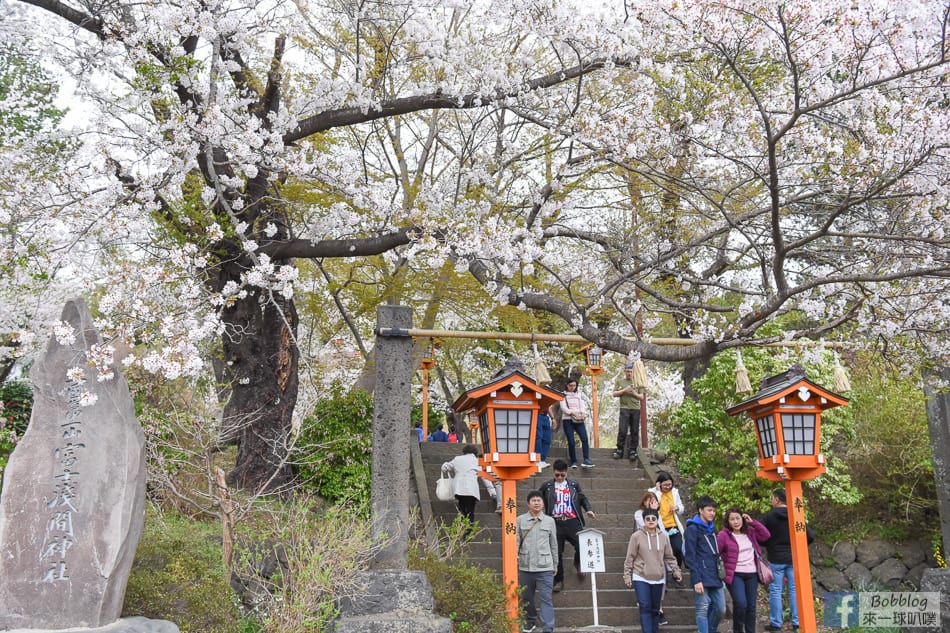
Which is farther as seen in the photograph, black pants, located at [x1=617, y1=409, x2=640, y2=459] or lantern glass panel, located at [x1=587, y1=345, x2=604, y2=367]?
lantern glass panel, located at [x1=587, y1=345, x2=604, y2=367]

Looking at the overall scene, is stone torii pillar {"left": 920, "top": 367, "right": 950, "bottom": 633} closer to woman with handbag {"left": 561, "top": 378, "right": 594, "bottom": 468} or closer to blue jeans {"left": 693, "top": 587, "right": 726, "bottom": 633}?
blue jeans {"left": 693, "top": 587, "right": 726, "bottom": 633}

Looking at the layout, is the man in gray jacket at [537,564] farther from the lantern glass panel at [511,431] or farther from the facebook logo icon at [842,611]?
the facebook logo icon at [842,611]

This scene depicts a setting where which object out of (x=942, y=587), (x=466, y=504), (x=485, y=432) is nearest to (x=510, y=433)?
(x=485, y=432)

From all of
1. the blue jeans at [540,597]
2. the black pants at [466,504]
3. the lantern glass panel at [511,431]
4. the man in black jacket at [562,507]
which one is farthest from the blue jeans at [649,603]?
the black pants at [466,504]

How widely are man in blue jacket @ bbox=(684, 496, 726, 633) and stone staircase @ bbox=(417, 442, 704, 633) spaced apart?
102 centimetres

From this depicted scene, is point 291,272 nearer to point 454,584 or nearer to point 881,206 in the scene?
point 454,584

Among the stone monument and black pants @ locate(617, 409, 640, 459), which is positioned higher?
black pants @ locate(617, 409, 640, 459)

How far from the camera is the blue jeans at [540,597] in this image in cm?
745

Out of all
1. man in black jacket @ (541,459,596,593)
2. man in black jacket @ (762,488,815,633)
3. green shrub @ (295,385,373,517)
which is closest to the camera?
man in black jacket @ (762,488,815,633)

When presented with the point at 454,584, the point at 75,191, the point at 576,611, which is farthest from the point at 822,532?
the point at 75,191

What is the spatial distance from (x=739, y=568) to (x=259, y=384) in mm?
6155

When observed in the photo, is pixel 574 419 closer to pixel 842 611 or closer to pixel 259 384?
pixel 842 611

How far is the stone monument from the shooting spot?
481cm

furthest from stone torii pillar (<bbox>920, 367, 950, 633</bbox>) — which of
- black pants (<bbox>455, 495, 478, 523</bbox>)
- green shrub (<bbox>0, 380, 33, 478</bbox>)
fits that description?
green shrub (<bbox>0, 380, 33, 478</bbox>)
